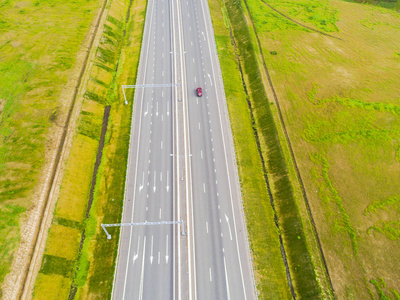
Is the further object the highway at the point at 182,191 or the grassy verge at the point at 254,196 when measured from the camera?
the grassy verge at the point at 254,196

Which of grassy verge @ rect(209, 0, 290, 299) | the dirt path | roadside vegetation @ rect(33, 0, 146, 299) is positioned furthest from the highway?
the dirt path

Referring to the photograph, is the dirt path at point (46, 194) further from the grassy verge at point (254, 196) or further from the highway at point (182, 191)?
the grassy verge at point (254, 196)

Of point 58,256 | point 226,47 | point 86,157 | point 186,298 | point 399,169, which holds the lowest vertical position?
point 186,298

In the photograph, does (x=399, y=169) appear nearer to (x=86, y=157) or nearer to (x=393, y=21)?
(x=86, y=157)

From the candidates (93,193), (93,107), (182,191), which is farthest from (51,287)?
(93,107)

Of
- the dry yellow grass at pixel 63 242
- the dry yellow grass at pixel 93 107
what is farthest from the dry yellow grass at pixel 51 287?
the dry yellow grass at pixel 93 107

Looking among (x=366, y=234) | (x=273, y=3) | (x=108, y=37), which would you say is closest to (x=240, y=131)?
(x=366, y=234)

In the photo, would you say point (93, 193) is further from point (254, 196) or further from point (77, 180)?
point (254, 196)
